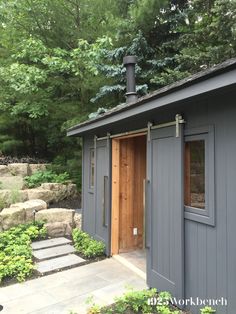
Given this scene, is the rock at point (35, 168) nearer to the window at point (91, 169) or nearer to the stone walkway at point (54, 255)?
the window at point (91, 169)

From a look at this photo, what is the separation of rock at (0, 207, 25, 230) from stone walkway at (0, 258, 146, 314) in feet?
6.79

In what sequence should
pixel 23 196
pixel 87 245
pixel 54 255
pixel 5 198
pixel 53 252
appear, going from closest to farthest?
pixel 54 255 → pixel 53 252 → pixel 87 245 → pixel 5 198 → pixel 23 196

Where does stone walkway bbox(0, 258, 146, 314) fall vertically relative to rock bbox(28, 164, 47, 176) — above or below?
below

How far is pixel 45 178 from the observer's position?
9.19 meters

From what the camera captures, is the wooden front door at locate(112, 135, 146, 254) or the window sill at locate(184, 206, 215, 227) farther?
the wooden front door at locate(112, 135, 146, 254)

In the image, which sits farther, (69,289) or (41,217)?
(41,217)

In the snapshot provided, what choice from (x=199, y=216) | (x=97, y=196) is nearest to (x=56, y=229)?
(x=97, y=196)

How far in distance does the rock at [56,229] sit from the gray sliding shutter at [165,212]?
9.56 feet

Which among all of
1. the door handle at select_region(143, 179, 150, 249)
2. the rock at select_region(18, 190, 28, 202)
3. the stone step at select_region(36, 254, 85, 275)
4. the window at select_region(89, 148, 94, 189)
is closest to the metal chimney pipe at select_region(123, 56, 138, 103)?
the window at select_region(89, 148, 94, 189)

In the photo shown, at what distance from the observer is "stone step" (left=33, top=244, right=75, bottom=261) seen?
514 centimetres

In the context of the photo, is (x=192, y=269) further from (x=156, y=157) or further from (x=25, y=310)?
(x=25, y=310)

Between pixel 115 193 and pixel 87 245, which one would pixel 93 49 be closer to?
pixel 115 193

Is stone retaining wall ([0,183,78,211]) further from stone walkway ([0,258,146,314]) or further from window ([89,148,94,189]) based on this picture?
stone walkway ([0,258,146,314])

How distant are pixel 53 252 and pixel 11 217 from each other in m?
1.35
